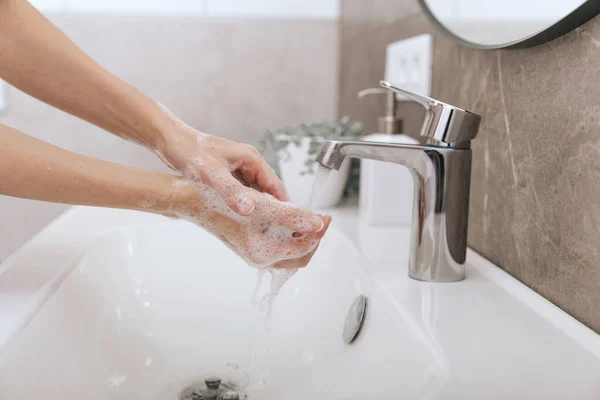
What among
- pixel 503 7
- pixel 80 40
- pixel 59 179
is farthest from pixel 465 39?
pixel 80 40

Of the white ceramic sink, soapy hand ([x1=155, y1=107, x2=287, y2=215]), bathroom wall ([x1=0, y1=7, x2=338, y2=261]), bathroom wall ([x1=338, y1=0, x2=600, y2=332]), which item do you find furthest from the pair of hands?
bathroom wall ([x1=0, y1=7, x2=338, y2=261])

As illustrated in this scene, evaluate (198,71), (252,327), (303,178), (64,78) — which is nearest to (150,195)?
(64,78)

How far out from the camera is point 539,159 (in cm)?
58

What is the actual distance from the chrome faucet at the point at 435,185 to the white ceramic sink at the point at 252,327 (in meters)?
0.02

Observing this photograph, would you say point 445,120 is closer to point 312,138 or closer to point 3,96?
point 312,138

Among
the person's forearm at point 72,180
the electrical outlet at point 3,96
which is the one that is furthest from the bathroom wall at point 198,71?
the person's forearm at point 72,180

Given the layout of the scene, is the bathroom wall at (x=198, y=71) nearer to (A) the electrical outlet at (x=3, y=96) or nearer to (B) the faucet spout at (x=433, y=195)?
(A) the electrical outlet at (x=3, y=96)

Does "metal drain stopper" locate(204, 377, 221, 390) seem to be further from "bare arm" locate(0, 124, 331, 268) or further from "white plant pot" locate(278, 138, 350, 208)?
"white plant pot" locate(278, 138, 350, 208)

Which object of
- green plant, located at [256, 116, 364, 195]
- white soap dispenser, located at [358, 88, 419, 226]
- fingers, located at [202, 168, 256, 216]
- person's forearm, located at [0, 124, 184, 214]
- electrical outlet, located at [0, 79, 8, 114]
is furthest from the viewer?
electrical outlet, located at [0, 79, 8, 114]

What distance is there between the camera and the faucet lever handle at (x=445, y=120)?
572mm

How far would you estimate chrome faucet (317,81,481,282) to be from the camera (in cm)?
60

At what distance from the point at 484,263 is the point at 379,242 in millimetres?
149

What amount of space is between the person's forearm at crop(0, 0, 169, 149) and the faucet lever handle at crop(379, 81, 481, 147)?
0.78 feet

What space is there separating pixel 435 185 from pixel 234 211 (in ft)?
0.67
